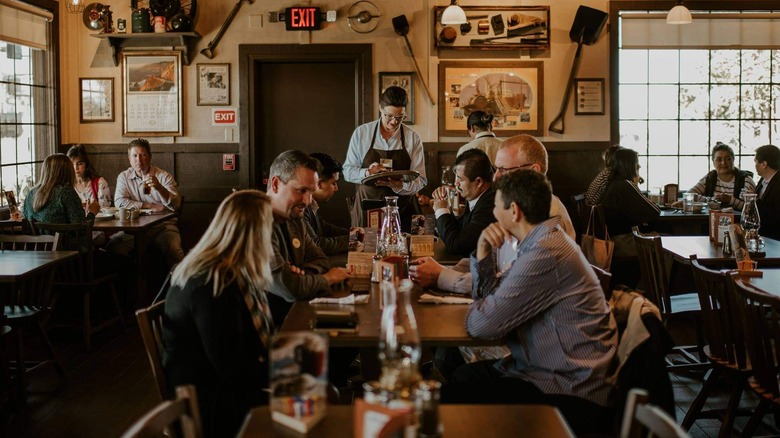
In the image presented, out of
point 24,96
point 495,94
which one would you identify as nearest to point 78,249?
point 24,96

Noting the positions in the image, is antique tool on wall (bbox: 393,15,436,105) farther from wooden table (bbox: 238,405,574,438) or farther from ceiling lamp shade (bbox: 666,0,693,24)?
wooden table (bbox: 238,405,574,438)

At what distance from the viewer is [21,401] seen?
4219 millimetres

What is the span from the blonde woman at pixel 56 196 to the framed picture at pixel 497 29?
3616 millimetres

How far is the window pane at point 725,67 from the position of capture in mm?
8031

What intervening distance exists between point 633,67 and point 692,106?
0.70 meters

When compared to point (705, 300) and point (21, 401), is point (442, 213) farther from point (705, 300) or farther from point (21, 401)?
point (21, 401)

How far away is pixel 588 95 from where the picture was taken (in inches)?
311

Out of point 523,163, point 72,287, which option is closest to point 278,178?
point 523,163

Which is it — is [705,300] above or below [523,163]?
below

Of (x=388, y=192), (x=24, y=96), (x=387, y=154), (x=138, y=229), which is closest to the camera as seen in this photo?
(x=388, y=192)

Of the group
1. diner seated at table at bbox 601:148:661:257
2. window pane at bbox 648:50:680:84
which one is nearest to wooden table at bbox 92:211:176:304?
diner seated at table at bbox 601:148:661:257

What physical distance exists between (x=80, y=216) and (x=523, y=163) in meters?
3.20

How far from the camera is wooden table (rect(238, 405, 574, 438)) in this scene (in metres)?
1.85

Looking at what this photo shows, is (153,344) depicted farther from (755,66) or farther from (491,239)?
(755,66)
